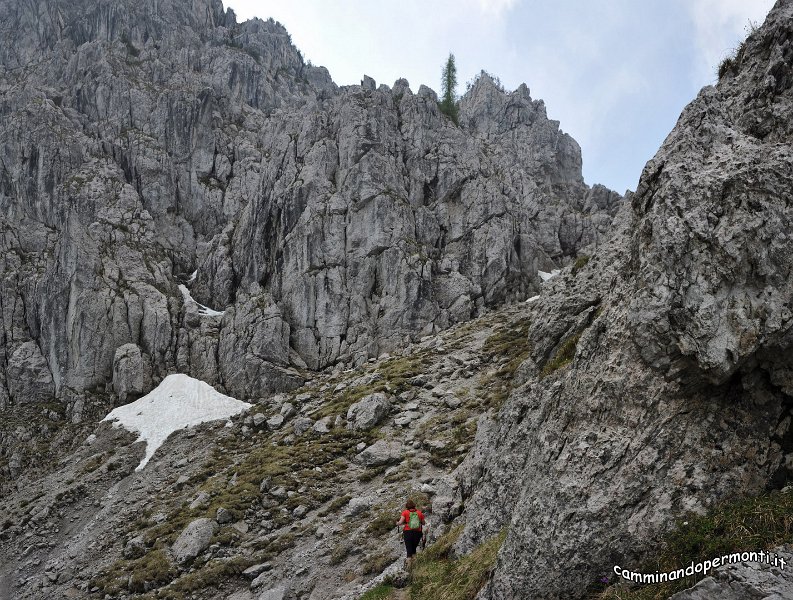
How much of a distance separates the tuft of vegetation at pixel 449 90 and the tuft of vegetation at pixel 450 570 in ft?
407

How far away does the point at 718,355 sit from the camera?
977 centimetres

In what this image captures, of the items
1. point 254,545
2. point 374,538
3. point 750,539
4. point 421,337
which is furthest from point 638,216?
point 421,337

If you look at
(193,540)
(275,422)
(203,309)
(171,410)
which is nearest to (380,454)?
(193,540)

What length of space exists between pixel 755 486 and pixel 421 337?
67.2 meters

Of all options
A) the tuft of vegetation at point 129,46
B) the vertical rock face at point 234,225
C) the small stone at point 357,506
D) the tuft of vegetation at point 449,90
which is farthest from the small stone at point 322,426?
the tuft of vegetation at point 129,46

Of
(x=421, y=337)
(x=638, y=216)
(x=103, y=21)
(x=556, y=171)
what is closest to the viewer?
(x=638, y=216)

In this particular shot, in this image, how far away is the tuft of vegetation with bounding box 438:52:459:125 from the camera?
424 ft

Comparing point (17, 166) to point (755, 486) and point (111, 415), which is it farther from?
point (755, 486)

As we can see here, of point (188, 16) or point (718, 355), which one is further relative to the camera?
point (188, 16)

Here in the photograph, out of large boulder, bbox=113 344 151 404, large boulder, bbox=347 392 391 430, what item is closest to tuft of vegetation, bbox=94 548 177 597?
large boulder, bbox=347 392 391 430

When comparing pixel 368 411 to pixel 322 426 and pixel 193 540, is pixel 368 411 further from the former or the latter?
pixel 193 540

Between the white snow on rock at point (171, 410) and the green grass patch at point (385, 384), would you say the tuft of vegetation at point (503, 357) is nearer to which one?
the green grass patch at point (385, 384)

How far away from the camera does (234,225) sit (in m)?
102

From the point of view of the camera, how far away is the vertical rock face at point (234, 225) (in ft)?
260
